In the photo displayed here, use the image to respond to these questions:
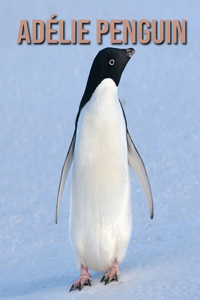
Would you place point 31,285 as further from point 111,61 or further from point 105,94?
Answer: point 111,61

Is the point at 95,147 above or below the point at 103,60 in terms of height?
below

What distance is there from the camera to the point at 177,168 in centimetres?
691

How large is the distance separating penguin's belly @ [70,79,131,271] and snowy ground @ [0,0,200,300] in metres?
0.23

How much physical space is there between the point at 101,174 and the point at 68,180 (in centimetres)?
415

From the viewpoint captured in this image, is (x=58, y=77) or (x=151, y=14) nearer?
(x=58, y=77)

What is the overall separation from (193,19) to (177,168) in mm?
6250

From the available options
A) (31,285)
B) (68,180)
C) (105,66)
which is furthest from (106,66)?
(68,180)

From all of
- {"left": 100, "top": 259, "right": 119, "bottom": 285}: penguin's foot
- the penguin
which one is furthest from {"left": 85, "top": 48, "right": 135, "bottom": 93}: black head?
{"left": 100, "top": 259, "right": 119, "bottom": 285}: penguin's foot

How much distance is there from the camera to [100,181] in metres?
3.08

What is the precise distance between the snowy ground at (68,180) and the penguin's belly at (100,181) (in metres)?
0.23

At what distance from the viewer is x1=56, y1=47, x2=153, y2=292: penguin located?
3.08 m

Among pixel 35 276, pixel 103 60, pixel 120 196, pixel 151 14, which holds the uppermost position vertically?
pixel 151 14

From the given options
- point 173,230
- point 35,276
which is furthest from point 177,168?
point 35,276

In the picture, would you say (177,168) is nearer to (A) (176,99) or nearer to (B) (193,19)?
(A) (176,99)
